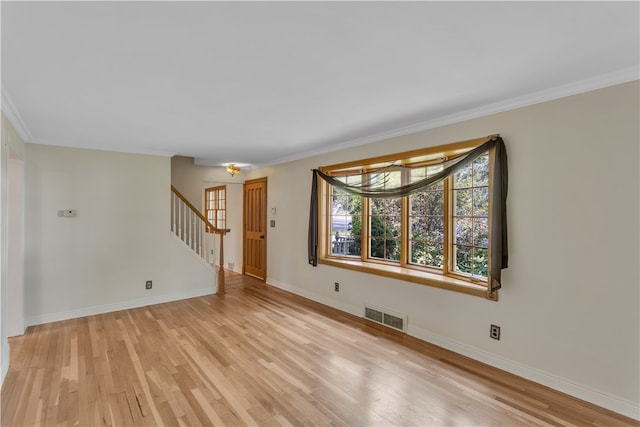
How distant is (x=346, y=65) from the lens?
204cm

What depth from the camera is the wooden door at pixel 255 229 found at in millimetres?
6176

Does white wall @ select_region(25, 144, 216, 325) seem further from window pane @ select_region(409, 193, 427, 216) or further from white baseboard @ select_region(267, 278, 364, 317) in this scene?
window pane @ select_region(409, 193, 427, 216)

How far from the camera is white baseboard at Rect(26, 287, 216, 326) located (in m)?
4.02

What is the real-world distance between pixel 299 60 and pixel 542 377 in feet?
10.1

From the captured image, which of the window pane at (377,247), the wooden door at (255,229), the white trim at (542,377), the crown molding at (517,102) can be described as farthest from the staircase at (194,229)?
the white trim at (542,377)

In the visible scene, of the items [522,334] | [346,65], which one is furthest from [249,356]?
[346,65]

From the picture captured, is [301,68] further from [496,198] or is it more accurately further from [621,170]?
[621,170]

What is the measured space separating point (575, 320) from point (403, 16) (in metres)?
2.55

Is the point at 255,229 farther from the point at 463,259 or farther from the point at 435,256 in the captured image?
the point at 463,259

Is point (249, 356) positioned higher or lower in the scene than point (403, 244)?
lower

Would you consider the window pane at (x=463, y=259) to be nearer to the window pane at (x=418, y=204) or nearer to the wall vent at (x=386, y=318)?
the window pane at (x=418, y=204)

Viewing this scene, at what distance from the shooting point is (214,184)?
673cm

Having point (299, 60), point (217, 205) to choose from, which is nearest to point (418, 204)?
point (299, 60)

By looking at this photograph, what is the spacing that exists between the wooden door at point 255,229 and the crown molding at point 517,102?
2.60m
